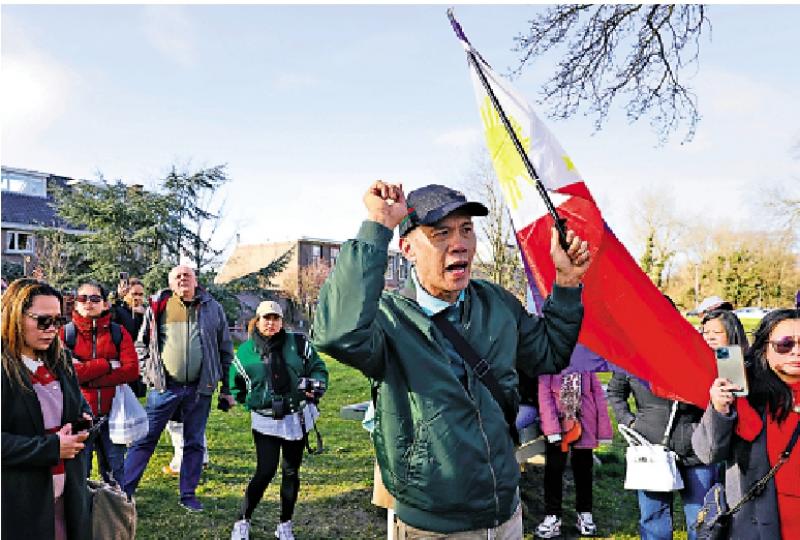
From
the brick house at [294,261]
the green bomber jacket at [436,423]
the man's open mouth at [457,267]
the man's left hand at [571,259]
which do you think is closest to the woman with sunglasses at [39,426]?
the green bomber jacket at [436,423]

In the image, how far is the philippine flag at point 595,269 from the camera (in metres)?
3.30

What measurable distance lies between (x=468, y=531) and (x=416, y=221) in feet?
3.89

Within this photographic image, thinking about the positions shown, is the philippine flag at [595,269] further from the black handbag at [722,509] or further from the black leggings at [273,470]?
the black leggings at [273,470]

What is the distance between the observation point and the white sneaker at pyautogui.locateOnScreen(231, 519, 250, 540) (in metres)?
5.30

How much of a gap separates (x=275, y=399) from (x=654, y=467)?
2959mm

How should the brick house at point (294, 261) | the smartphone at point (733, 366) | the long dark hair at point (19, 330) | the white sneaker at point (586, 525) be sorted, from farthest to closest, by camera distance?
1. the brick house at point (294, 261)
2. the white sneaker at point (586, 525)
3. the long dark hair at point (19, 330)
4. the smartphone at point (733, 366)

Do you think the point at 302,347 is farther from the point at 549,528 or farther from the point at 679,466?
the point at 679,466

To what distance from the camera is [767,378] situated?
3.01 metres

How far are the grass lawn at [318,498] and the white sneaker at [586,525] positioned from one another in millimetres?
106

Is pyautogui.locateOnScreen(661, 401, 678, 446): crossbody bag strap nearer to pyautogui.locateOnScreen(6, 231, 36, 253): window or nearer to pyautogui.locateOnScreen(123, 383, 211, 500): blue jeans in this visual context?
pyautogui.locateOnScreen(123, 383, 211, 500): blue jeans

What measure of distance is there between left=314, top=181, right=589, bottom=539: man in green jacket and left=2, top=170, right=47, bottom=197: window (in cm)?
4323

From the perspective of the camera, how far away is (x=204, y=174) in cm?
2681

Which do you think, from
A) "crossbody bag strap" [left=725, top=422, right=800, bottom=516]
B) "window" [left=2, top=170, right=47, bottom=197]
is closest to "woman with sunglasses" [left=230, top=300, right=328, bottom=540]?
"crossbody bag strap" [left=725, top=422, right=800, bottom=516]

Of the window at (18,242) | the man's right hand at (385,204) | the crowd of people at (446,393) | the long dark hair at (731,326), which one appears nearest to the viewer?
the man's right hand at (385,204)
